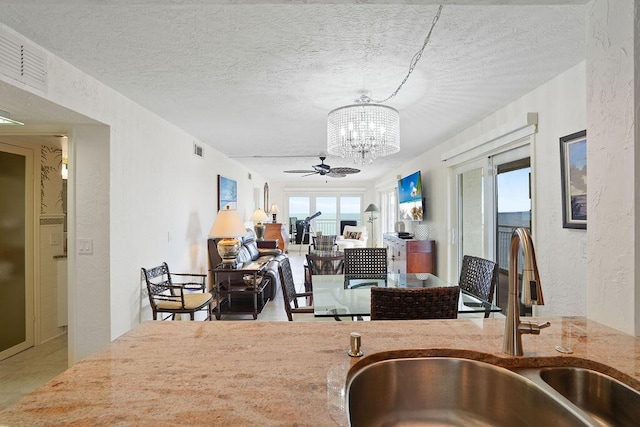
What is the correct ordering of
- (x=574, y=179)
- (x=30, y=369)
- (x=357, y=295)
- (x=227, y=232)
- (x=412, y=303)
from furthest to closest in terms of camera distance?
(x=227, y=232) → (x=30, y=369) → (x=357, y=295) → (x=574, y=179) → (x=412, y=303)

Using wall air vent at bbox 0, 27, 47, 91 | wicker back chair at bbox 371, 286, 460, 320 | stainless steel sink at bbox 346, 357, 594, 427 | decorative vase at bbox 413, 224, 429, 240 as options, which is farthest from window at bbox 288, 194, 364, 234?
stainless steel sink at bbox 346, 357, 594, 427

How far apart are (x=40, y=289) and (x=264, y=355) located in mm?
3605

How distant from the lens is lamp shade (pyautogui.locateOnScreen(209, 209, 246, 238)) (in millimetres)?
4020

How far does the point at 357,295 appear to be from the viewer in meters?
2.42

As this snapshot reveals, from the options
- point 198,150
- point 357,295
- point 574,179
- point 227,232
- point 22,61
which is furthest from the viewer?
point 198,150

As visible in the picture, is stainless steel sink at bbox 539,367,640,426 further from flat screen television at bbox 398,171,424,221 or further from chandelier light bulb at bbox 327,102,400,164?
flat screen television at bbox 398,171,424,221

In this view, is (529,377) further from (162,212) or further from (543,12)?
(162,212)

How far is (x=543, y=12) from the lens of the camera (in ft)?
5.25

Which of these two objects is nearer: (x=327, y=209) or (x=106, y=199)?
(x=106, y=199)

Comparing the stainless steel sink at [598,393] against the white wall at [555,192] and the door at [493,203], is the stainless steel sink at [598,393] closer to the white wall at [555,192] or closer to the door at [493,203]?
the white wall at [555,192]

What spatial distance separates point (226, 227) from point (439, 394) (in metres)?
3.40

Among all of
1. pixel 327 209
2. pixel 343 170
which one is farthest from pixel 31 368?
pixel 327 209

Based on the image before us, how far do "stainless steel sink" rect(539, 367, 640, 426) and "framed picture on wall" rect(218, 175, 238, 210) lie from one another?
4.42m

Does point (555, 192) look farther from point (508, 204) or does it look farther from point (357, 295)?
point (357, 295)
